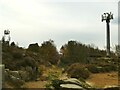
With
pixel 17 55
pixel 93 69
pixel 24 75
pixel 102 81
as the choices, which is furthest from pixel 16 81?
pixel 93 69

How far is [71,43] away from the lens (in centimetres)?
3509

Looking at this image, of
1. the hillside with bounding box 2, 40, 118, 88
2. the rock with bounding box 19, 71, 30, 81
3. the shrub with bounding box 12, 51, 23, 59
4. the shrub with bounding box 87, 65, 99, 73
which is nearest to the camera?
the rock with bounding box 19, 71, 30, 81

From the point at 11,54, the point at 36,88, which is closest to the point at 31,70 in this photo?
the point at 11,54

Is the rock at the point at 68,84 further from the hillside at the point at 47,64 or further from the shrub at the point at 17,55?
the shrub at the point at 17,55

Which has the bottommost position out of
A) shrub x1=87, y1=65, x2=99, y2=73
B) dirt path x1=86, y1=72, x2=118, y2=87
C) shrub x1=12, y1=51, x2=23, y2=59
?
dirt path x1=86, y1=72, x2=118, y2=87

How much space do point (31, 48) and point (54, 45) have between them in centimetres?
359

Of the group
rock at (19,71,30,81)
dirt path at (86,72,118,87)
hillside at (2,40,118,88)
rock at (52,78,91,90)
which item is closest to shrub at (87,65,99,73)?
hillside at (2,40,118,88)

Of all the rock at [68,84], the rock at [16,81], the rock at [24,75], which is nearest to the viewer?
the rock at [68,84]

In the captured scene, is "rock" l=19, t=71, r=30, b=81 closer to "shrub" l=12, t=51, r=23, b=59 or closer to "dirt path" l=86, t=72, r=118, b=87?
"shrub" l=12, t=51, r=23, b=59

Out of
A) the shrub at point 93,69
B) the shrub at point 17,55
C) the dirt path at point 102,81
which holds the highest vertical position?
the shrub at point 17,55

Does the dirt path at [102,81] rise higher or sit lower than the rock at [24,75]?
lower

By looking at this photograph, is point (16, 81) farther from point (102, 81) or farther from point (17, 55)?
point (17, 55)

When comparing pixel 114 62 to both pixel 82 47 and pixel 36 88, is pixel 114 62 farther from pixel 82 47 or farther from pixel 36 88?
pixel 36 88

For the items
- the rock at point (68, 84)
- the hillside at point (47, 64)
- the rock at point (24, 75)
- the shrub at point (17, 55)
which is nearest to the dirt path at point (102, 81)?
the hillside at point (47, 64)
